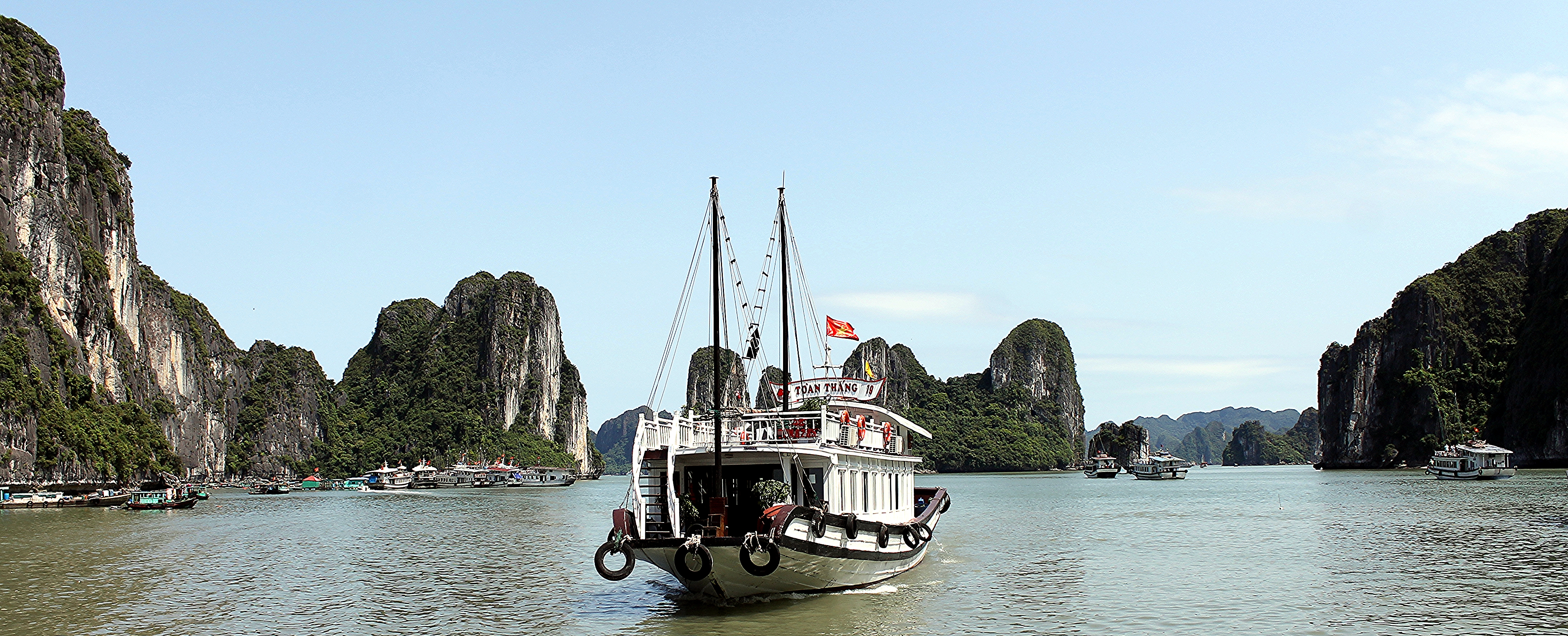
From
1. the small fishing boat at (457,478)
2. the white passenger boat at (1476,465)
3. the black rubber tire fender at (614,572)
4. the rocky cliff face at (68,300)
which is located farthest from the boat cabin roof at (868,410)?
the small fishing boat at (457,478)

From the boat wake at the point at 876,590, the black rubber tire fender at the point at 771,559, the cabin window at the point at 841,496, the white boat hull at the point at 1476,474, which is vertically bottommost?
the boat wake at the point at 876,590

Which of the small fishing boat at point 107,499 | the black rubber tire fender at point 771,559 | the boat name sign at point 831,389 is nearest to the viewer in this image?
the black rubber tire fender at point 771,559

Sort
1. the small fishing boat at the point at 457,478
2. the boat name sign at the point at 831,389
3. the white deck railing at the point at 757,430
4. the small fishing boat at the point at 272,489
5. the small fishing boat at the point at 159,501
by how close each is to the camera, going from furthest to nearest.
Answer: the small fishing boat at the point at 457,478 → the small fishing boat at the point at 272,489 → the small fishing boat at the point at 159,501 → the boat name sign at the point at 831,389 → the white deck railing at the point at 757,430

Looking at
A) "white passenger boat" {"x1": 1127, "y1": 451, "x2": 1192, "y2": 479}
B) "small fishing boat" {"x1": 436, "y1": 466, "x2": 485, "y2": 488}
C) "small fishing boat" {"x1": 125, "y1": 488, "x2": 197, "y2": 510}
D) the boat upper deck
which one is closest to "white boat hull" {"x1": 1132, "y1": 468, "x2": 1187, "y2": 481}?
"white passenger boat" {"x1": 1127, "y1": 451, "x2": 1192, "y2": 479}

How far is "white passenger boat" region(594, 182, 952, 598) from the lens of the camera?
25.0 meters

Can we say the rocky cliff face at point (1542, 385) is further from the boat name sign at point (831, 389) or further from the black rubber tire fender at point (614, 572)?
the black rubber tire fender at point (614, 572)

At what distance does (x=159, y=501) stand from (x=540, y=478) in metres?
85.1

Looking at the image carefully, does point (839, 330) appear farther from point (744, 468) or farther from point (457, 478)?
point (457, 478)

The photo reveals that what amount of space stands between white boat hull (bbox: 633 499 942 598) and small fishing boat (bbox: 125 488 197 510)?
7167cm

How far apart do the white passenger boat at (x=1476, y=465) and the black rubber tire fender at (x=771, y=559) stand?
10043cm

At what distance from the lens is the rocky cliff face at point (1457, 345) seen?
171750 millimetres

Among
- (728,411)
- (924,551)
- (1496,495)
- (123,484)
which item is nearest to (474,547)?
(924,551)

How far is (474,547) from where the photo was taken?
4938 cm

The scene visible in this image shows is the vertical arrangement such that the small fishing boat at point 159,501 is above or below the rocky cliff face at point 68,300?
below
